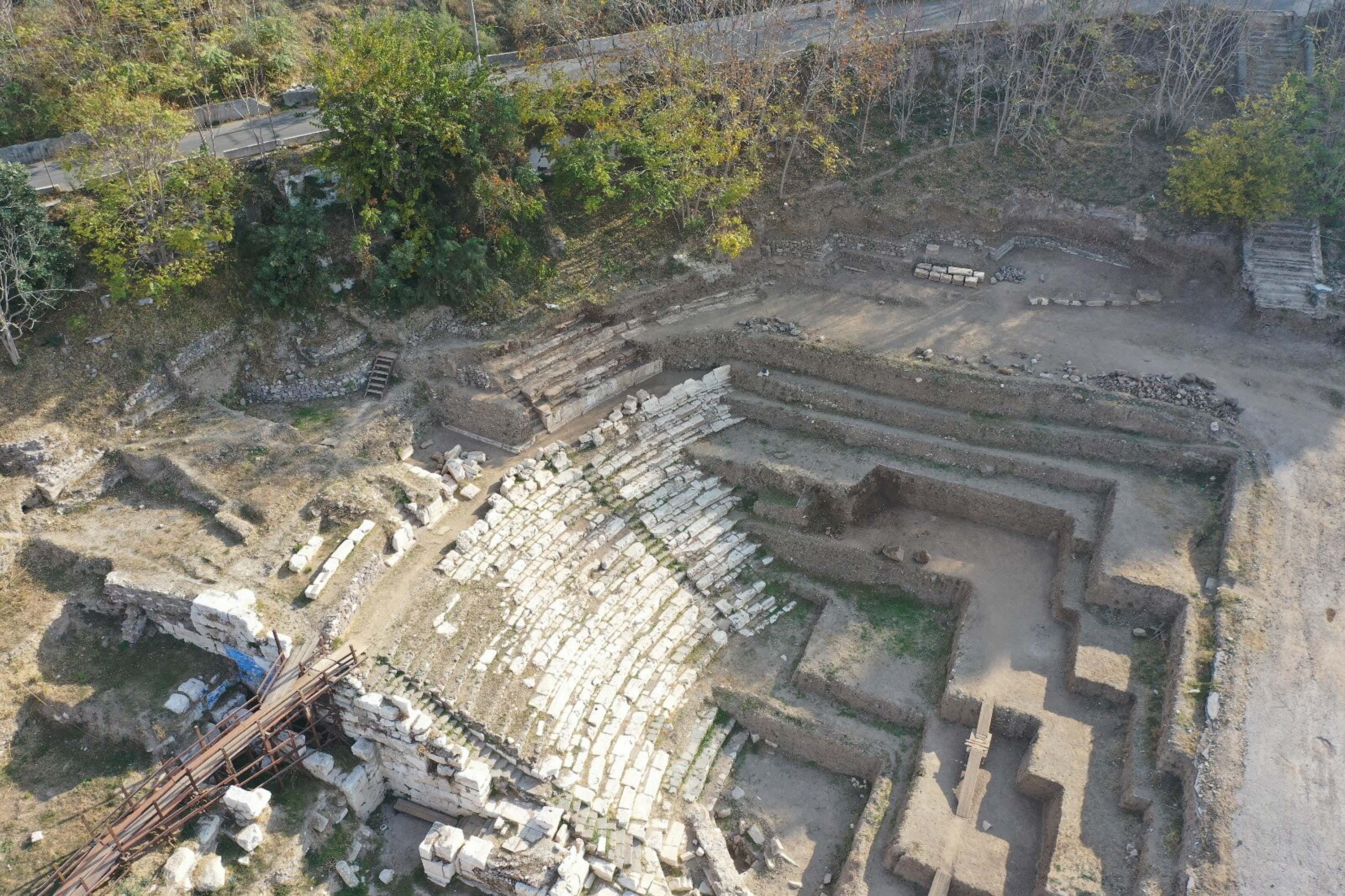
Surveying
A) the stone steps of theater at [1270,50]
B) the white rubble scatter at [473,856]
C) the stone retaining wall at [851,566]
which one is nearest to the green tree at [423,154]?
the stone retaining wall at [851,566]

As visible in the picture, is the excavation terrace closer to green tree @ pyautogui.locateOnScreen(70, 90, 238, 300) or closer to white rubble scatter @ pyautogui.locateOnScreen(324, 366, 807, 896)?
white rubble scatter @ pyautogui.locateOnScreen(324, 366, 807, 896)

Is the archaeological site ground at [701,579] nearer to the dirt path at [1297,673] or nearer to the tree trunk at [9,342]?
the dirt path at [1297,673]

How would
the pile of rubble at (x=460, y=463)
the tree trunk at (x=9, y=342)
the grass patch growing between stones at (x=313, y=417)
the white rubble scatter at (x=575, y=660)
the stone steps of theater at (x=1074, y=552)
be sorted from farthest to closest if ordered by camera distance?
the grass patch growing between stones at (x=313, y=417) < the pile of rubble at (x=460, y=463) < the tree trunk at (x=9, y=342) < the stone steps of theater at (x=1074, y=552) < the white rubble scatter at (x=575, y=660)

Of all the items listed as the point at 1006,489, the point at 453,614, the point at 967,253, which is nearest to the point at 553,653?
the point at 453,614

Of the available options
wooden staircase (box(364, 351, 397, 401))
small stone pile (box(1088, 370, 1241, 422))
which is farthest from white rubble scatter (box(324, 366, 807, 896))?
small stone pile (box(1088, 370, 1241, 422))

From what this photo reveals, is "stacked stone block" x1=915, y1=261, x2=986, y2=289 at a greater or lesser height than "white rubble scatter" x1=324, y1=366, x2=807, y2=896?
greater

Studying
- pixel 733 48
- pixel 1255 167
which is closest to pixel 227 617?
pixel 733 48
